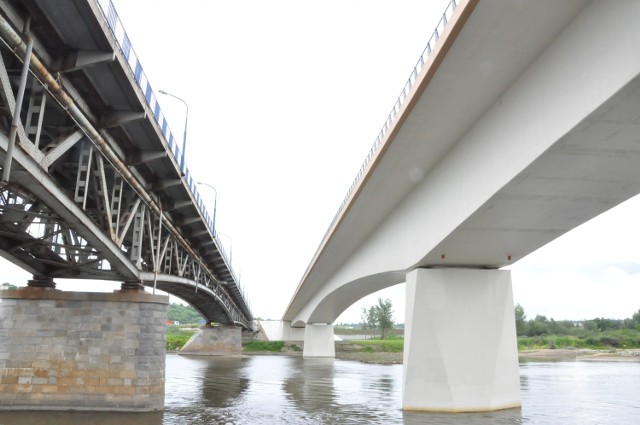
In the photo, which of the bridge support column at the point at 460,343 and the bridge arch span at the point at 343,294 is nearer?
the bridge support column at the point at 460,343

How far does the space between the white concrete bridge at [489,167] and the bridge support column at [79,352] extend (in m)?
9.39

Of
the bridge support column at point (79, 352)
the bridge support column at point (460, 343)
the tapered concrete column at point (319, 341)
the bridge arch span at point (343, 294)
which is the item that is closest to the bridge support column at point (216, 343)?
the tapered concrete column at point (319, 341)

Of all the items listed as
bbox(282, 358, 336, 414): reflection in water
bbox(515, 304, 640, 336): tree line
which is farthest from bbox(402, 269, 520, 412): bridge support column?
bbox(515, 304, 640, 336): tree line

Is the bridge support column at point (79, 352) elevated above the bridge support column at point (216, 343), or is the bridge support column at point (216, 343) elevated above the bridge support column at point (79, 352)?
the bridge support column at point (79, 352)

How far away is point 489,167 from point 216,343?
213ft

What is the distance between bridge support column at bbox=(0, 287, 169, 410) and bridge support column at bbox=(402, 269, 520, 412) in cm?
949

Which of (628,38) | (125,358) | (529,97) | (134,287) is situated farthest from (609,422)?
(134,287)

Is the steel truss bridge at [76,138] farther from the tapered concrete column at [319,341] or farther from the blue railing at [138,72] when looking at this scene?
the tapered concrete column at [319,341]

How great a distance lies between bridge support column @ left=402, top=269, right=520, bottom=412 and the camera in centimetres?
1692

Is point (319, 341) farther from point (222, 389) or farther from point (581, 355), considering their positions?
point (581, 355)

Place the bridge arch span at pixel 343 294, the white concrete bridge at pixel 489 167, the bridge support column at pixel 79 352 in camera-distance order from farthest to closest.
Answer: the bridge arch span at pixel 343 294
the bridge support column at pixel 79 352
the white concrete bridge at pixel 489 167

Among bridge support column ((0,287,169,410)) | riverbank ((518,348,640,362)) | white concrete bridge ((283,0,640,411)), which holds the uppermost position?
white concrete bridge ((283,0,640,411))

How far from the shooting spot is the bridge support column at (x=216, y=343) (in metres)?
70.8

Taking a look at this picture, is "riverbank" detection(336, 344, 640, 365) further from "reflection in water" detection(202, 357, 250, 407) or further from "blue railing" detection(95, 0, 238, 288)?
"blue railing" detection(95, 0, 238, 288)
